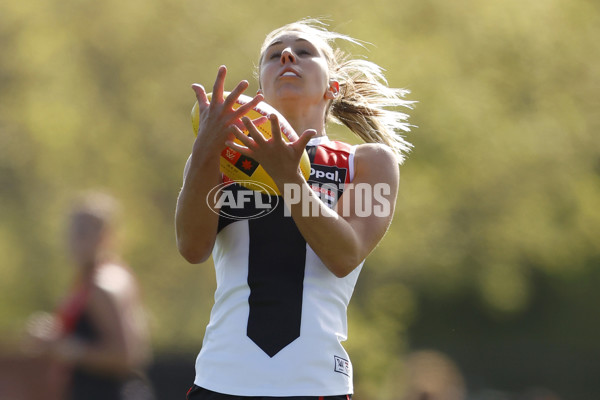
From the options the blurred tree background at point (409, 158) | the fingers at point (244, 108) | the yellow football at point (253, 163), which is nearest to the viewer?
the fingers at point (244, 108)

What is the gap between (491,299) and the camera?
11008mm

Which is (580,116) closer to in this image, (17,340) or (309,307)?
(17,340)

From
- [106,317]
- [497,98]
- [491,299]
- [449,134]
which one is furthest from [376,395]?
[106,317]

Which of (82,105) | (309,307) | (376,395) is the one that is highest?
(82,105)

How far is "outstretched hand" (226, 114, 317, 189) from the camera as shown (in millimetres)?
2350

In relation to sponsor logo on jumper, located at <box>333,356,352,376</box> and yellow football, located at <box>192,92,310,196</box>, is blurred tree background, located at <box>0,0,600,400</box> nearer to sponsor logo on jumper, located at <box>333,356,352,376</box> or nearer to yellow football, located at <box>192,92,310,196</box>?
sponsor logo on jumper, located at <box>333,356,352,376</box>

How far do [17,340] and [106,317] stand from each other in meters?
4.67

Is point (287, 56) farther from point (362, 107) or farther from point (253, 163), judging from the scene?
point (362, 107)

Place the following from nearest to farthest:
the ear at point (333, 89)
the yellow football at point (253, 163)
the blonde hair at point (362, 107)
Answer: the yellow football at point (253, 163)
the ear at point (333, 89)
the blonde hair at point (362, 107)

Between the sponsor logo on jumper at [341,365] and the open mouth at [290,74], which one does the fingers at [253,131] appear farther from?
the sponsor logo on jumper at [341,365]

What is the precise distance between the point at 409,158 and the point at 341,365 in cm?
807

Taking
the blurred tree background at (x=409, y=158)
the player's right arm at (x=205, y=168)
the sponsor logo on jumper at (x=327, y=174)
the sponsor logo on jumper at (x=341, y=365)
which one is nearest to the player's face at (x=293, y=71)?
the sponsor logo on jumper at (x=327, y=174)

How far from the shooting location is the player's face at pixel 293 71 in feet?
9.66

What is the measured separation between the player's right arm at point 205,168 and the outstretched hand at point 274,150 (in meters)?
0.07
